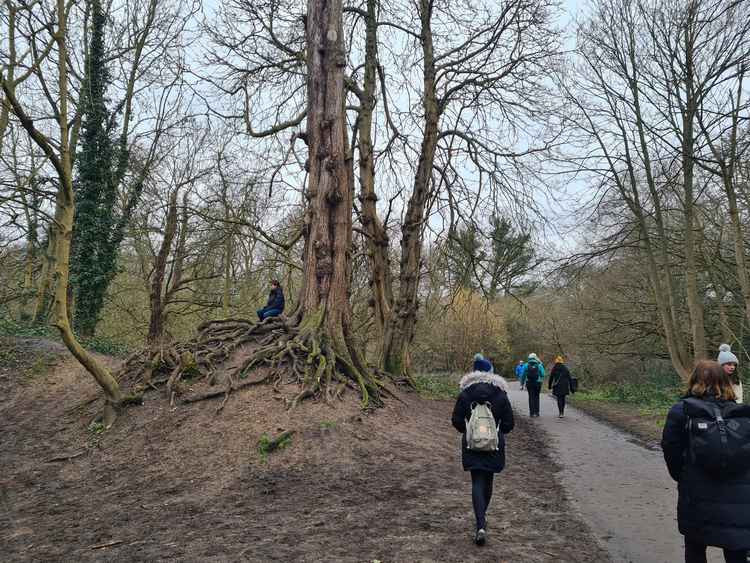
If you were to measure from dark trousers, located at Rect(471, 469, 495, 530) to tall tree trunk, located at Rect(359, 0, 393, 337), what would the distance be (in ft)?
35.6

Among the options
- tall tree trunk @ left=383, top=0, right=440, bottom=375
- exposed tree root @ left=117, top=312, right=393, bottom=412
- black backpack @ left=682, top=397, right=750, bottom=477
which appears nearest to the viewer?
black backpack @ left=682, top=397, right=750, bottom=477

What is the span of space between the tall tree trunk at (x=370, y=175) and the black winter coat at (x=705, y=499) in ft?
40.4

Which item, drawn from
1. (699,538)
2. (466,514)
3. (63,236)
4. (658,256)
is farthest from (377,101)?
(699,538)

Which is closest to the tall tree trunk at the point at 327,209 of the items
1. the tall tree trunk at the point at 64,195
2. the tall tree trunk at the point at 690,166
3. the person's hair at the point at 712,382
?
the tall tree trunk at the point at 64,195

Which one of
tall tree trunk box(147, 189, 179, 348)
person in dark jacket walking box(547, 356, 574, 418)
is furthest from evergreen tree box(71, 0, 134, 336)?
person in dark jacket walking box(547, 356, 574, 418)

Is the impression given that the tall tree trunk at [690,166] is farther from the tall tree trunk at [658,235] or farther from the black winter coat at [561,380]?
the black winter coat at [561,380]

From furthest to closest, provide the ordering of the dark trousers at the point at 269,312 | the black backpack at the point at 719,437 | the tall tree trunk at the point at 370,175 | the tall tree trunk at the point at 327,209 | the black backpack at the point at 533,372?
the tall tree trunk at the point at 370,175
the black backpack at the point at 533,372
the dark trousers at the point at 269,312
the tall tree trunk at the point at 327,209
the black backpack at the point at 719,437

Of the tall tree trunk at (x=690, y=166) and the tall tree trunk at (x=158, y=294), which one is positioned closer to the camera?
the tall tree trunk at (x=690, y=166)

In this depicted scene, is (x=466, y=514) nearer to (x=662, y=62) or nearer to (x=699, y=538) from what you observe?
(x=699, y=538)

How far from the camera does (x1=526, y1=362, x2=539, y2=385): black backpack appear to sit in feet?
50.2

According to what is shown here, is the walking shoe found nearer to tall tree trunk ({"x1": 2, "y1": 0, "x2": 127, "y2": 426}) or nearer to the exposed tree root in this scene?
the exposed tree root

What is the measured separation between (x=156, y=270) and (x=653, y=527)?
20.7m

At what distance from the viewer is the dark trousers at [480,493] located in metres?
4.90

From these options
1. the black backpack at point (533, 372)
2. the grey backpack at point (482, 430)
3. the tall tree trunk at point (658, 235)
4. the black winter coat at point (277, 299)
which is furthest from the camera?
the tall tree trunk at point (658, 235)
